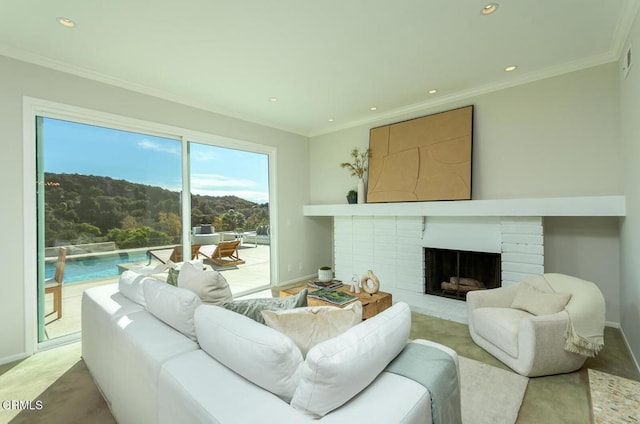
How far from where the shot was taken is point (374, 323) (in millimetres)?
1263

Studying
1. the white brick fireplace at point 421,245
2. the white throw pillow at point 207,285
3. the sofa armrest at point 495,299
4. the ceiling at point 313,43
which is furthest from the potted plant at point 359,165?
the white throw pillow at point 207,285

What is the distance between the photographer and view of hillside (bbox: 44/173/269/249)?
296cm

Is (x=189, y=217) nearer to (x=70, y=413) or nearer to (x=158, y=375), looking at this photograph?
(x=70, y=413)

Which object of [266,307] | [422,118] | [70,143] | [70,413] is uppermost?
[422,118]

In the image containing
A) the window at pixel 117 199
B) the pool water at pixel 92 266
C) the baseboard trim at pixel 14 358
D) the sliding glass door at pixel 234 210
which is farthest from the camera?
the sliding glass door at pixel 234 210

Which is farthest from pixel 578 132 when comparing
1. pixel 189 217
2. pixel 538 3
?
pixel 189 217

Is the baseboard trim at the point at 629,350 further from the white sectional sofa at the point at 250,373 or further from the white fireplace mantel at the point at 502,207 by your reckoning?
the white sectional sofa at the point at 250,373

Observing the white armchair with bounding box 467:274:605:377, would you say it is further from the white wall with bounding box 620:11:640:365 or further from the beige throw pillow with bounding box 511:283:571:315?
the white wall with bounding box 620:11:640:365

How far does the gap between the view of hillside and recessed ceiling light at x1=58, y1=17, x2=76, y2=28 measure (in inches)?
56.7

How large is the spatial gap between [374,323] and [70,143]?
3.56 m

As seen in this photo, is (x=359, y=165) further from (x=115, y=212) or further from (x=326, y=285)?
(x=115, y=212)

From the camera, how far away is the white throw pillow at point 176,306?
1.54 m

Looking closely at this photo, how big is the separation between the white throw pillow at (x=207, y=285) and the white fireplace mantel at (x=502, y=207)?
2.85 metres

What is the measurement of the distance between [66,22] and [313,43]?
1952mm
